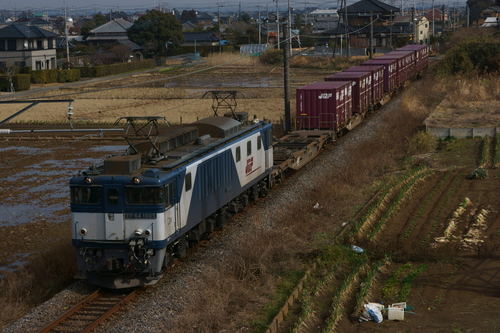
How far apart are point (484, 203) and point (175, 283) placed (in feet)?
39.9

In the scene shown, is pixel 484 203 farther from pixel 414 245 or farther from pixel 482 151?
pixel 482 151

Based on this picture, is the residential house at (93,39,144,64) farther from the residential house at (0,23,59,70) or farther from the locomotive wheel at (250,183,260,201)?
the locomotive wheel at (250,183,260,201)

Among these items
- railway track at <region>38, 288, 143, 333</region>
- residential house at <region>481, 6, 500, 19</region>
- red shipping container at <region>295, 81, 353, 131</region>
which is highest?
residential house at <region>481, 6, 500, 19</region>

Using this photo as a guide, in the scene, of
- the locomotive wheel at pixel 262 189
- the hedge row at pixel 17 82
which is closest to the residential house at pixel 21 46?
the hedge row at pixel 17 82

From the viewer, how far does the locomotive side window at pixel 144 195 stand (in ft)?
48.9

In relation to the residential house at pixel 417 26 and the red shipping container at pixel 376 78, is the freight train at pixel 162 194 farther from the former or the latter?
the residential house at pixel 417 26

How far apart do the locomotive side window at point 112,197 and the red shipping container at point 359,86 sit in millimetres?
24412

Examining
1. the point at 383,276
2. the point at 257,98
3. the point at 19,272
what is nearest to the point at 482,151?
the point at 383,276

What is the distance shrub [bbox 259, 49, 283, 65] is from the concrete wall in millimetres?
68814

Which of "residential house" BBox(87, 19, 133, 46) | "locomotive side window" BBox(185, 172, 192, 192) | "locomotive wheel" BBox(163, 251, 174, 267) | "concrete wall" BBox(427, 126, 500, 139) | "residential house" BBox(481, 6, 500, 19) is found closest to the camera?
"locomotive wheel" BBox(163, 251, 174, 267)

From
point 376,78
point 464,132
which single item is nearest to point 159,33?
point 376,78

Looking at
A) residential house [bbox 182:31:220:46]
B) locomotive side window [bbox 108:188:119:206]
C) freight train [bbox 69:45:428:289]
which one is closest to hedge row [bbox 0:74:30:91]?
freight train [bbox 69:45:428:289]

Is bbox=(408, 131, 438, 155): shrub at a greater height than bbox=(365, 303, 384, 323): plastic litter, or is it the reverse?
bbox=(408, 131, 438, 155): shrub

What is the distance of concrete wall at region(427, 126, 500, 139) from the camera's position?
3456 cm
